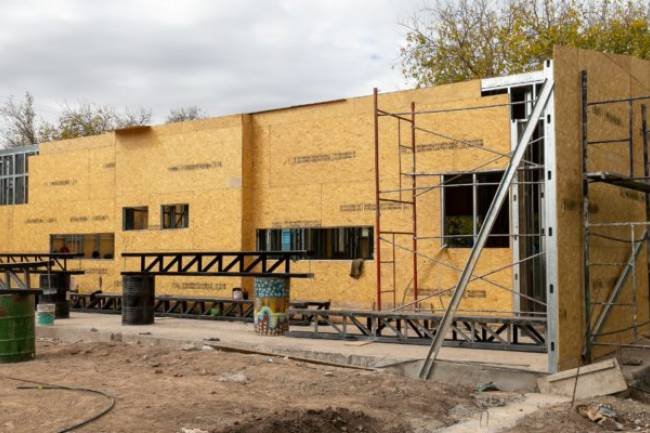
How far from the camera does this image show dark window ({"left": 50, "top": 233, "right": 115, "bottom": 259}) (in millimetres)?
22766

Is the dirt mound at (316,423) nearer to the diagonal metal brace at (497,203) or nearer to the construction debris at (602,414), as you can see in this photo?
the construction debris at (602,414)

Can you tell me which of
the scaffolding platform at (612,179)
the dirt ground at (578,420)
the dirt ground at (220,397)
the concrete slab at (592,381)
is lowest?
the dirt ground at (578,420)

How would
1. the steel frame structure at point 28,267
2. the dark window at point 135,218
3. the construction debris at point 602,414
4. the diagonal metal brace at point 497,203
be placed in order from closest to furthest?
the construction debris at point 602,414, the diagonal metal brace at point 497,203, the steel frame structure at point 28,267, the dark window at point 135,218

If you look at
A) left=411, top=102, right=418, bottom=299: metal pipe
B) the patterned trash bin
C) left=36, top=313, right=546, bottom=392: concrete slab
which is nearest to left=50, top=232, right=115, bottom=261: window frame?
left=36, top=313, right=546, bottom=392: concrete slab

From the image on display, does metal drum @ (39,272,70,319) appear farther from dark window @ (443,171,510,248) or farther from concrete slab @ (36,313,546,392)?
dark window @ (443,171,510,248)

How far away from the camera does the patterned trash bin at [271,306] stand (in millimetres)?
13938

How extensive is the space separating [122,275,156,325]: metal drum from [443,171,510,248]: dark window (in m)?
6.78

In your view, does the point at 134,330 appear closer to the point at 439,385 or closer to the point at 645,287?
the point at 439,385

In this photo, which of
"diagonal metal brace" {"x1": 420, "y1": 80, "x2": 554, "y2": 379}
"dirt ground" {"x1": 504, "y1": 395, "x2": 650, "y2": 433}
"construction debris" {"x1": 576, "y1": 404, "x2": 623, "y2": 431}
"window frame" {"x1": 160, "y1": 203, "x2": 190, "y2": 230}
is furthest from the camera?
"window frame" {"x1": 160, "y1": 203, "x2": 190, "y2": 230}

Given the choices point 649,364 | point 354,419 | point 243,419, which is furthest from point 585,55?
point 243,419

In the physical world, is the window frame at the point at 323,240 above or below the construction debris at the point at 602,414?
above

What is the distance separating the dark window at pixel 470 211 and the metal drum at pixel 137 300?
6.78m

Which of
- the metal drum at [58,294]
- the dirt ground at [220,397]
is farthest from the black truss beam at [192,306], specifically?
the dirt ground at [220,397]

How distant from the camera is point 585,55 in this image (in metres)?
10.7
